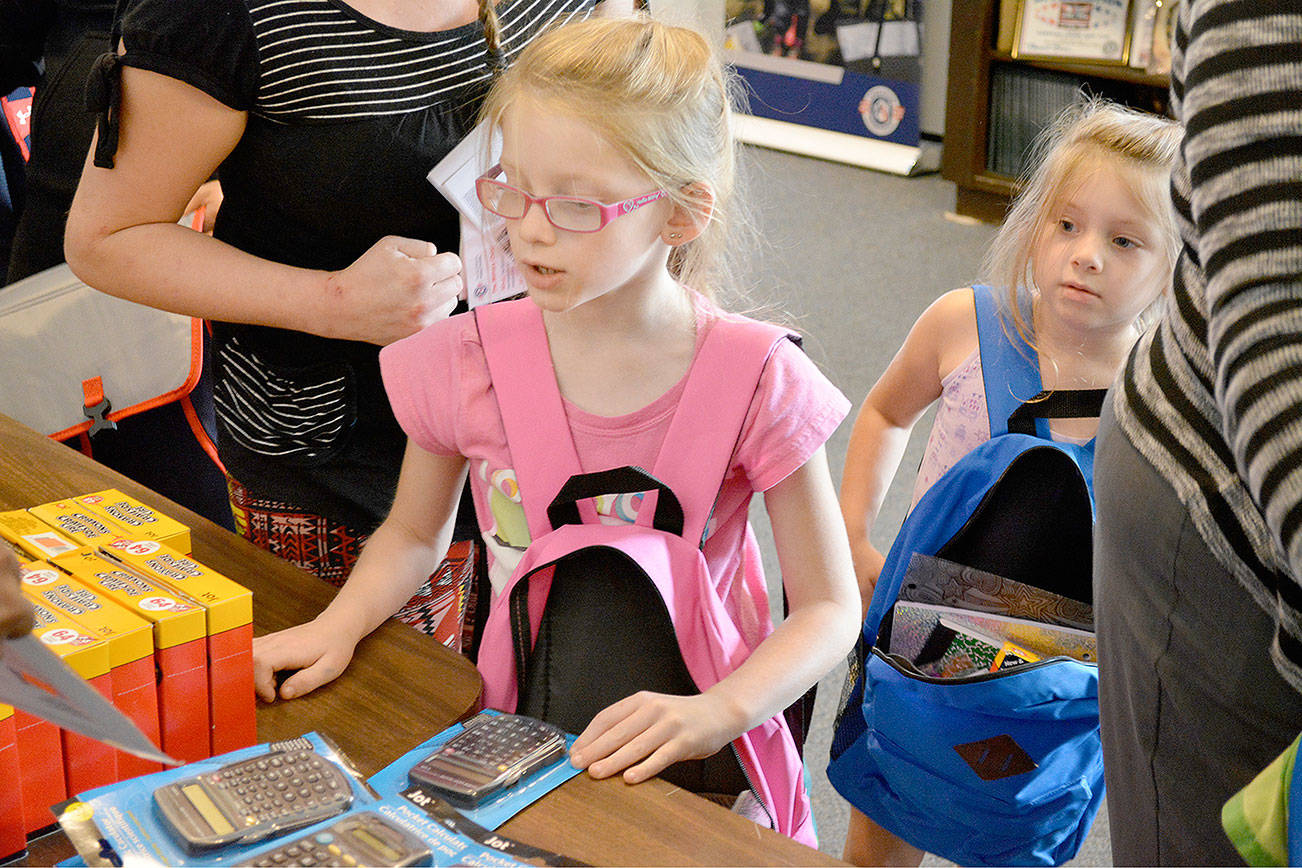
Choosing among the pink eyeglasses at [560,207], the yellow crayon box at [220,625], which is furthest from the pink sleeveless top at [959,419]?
the yellow crayon box at [220,625]

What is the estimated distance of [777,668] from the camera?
1.04 meters

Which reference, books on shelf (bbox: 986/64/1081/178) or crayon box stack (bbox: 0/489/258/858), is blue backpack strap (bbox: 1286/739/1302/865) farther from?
books on shelf (bbox: 986/64/1081/178)

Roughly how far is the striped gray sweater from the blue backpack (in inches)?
21.2

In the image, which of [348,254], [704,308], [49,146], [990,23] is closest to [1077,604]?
[704,308]

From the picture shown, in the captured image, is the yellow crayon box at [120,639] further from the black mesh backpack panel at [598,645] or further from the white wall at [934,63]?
the white wall at [934,63]

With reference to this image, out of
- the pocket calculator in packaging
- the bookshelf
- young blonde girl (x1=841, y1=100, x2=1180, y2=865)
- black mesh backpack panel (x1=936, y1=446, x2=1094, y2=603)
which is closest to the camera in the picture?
the pocket calculator in packaging

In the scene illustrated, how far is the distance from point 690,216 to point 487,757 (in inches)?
20.5

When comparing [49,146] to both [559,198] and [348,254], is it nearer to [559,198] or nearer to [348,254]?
[348,254]

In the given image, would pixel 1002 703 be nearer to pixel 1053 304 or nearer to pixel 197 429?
pixel 1053 304

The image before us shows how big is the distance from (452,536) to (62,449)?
1.43 feet

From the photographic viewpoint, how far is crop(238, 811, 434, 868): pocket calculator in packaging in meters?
0.74

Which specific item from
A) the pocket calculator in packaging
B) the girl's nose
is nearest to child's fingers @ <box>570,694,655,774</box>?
the pocket calculator in packaging

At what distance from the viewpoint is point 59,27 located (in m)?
1.86

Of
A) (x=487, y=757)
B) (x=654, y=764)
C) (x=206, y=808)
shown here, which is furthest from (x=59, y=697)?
(x=654, y=764)
